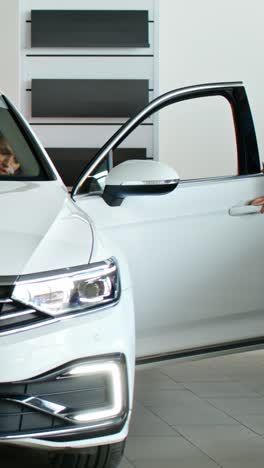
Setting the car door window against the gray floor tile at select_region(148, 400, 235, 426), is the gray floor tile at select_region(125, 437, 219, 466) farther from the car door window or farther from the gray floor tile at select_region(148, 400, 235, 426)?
the car door window

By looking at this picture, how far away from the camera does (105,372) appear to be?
217 cm

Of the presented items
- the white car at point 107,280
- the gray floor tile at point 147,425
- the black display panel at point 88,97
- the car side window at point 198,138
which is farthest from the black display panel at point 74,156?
the white car at point 107,280

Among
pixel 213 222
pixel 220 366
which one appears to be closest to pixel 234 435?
pixel 213 222

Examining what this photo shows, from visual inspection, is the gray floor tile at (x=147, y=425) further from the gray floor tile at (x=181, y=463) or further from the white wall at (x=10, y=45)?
the white wall at (x=10, y=45)

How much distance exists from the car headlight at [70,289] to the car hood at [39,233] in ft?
0.07

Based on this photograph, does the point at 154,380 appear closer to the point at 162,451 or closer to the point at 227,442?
the point at 227,442

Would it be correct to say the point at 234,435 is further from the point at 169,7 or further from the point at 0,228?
the point at 169,7

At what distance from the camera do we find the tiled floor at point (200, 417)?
119 inches

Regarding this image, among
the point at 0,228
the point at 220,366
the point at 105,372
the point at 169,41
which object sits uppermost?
the point at 169,41

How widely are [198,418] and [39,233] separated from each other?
5.12 feet

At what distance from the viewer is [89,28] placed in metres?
7.22

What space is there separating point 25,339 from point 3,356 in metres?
0.06

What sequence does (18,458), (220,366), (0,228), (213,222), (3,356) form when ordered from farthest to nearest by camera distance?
(220,366)
(213,222)
(18,458)
(0,228)
(3,356)

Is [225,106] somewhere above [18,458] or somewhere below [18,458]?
above
